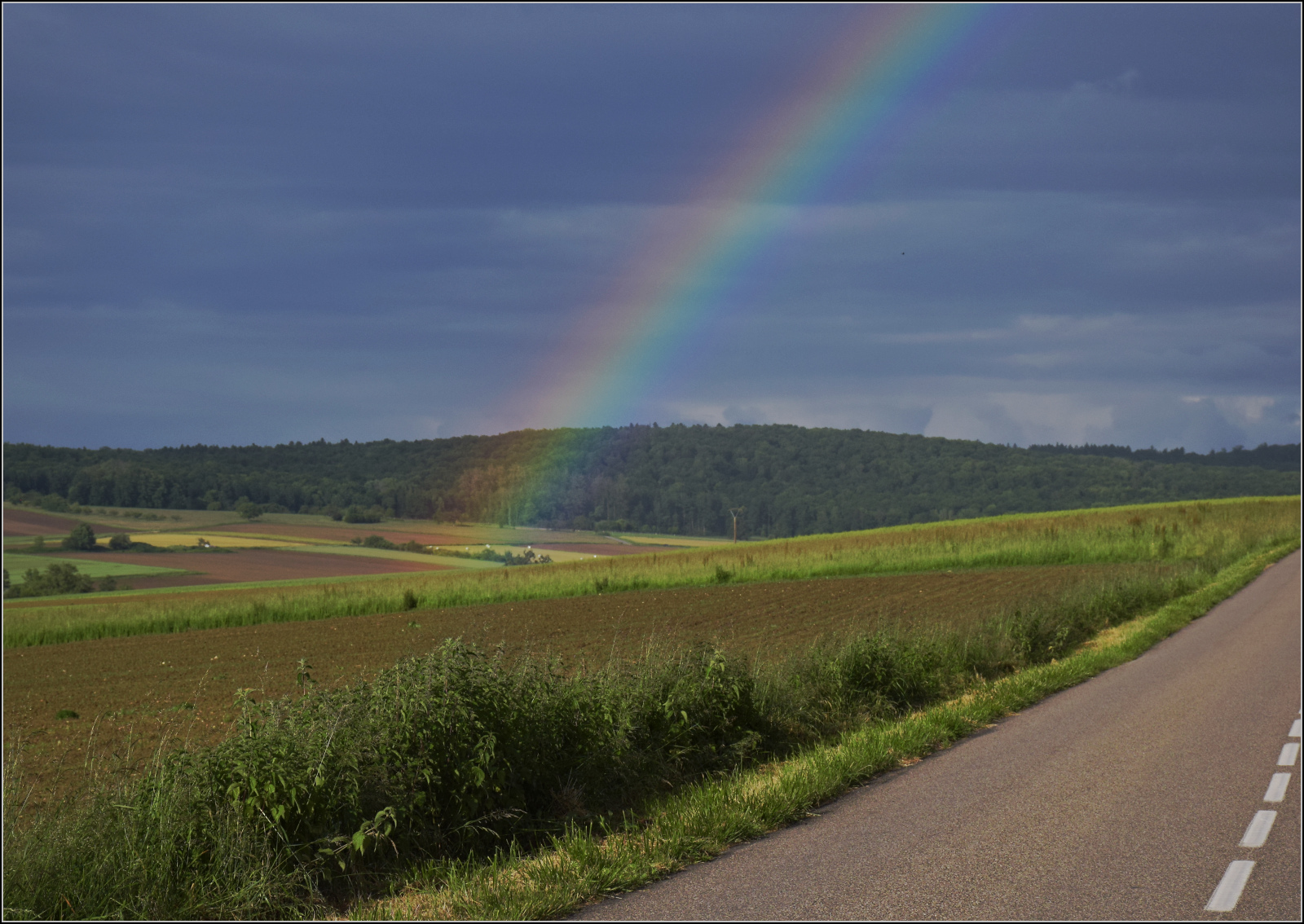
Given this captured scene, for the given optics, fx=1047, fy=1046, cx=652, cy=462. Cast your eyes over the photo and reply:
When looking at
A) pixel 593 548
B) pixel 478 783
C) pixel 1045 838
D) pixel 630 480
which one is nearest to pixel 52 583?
pixel 593 548

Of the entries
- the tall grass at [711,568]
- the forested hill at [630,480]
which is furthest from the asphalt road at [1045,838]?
the forested hill at [630,480]

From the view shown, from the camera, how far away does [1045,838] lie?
7.11m

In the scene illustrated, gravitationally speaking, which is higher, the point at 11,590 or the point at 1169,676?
the point at 1169,676

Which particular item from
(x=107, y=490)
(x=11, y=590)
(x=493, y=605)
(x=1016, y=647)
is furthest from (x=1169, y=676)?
(x=107, y=490)

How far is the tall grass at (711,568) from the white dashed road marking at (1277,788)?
32866 millimetres

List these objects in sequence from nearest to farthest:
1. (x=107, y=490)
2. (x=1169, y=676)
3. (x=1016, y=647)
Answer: (x=1169, y=676)
(x=1016, y=647)
(x=107, y=490)

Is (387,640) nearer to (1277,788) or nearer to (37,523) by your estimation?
(1277,788)

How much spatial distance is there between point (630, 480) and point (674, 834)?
130597 millimetres

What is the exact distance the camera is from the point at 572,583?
170ft

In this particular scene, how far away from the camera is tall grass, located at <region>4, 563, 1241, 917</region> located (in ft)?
20.1

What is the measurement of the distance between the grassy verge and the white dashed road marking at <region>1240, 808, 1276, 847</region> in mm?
2959

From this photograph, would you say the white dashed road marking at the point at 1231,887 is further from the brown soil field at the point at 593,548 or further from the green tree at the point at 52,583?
the green tree at the point at 52,583

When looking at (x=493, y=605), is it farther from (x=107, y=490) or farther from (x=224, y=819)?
(x=107, y=490)

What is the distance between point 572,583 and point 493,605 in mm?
7574
